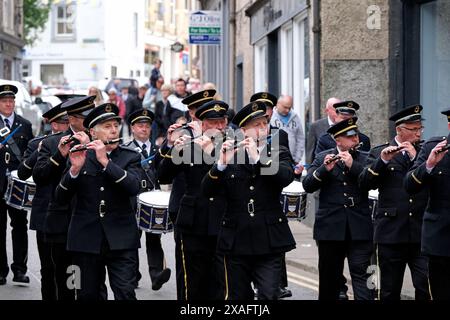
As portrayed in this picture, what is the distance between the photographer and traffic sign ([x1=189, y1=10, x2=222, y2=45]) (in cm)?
3002

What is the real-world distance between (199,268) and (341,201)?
1514 millimetres

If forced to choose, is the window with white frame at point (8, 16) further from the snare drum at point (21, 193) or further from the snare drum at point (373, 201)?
the snare drum at point (373, 201)

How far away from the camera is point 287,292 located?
1388 cm

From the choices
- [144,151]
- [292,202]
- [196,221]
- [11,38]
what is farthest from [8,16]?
[196,221]

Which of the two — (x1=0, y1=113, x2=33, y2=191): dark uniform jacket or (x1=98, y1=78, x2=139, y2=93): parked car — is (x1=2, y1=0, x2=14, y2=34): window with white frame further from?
(x1=0, y1=113, x2=33, y2=191): dark uniform jacket

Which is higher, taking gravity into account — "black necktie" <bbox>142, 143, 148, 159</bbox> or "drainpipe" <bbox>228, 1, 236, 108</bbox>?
"drainpipe" <bbox>228, 1, 236, 108</bbox>

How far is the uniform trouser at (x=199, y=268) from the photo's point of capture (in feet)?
38.0

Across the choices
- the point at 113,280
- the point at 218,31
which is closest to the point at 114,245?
the point at 113,280

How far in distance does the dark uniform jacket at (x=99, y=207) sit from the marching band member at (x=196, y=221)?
2.50 feet

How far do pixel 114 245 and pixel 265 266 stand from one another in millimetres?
1215

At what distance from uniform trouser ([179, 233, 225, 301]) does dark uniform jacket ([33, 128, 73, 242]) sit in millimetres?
1033

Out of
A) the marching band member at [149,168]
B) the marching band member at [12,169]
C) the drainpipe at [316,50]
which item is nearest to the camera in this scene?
the marching band member at [149,168]

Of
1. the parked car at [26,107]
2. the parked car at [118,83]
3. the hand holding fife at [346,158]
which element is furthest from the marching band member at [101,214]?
the parked car at [118,83]

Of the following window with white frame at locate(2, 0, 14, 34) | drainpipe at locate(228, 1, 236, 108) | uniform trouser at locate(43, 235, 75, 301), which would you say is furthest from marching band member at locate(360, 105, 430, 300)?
window with white frame at locate(2, 0, 14, 34)
